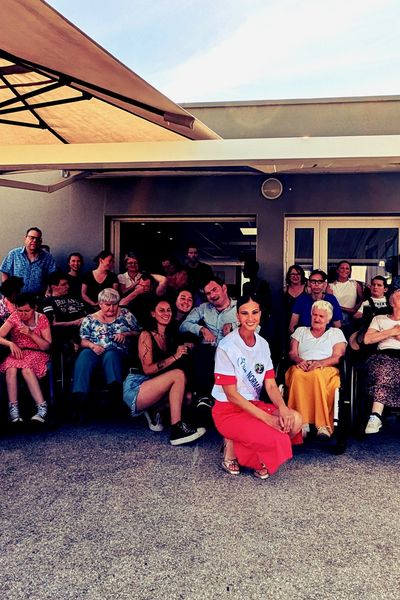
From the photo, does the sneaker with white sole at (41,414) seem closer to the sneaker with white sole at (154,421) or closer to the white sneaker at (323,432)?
the sneaker with white sole at (154,421)

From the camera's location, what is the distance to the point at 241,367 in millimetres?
3457

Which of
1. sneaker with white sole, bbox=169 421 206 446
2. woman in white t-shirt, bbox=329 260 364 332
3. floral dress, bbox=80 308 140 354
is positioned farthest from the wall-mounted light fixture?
sneaker with white sole, bbox=169 421 206 446

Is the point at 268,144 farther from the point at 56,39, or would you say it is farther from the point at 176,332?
the point at 176,332

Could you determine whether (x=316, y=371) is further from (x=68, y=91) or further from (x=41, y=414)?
(x=68, y=91)

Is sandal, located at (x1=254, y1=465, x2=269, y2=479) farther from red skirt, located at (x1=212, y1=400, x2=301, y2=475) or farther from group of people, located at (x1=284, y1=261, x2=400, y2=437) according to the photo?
group of people, located at (x1=284, y1=261, x2=400, y2=437)

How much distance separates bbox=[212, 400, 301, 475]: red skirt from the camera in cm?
323

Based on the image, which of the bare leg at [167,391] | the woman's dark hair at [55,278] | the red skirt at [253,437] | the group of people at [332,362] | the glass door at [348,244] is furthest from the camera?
the glass door at [348,244]

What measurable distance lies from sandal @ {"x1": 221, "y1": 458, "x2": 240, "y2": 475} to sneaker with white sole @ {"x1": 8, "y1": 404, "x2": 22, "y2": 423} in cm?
174

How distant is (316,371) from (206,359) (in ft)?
3.02

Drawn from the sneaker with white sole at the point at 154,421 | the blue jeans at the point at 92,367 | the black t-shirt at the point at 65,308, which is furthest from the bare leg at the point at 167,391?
the black t-shirt at the point at 65,308

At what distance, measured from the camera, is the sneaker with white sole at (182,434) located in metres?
3.92

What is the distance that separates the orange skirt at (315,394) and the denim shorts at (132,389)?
3.79 ft

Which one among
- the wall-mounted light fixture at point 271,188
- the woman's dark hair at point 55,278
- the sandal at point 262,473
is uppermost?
the wall-mounted light fixture at point 271,188

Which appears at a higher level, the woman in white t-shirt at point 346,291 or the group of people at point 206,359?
the woman in white t-shirt at point 346,291
